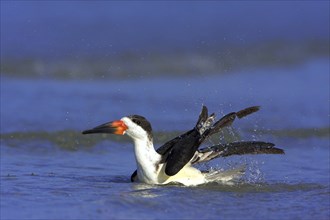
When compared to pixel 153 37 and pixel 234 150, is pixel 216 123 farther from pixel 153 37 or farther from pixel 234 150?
pixel 153 37

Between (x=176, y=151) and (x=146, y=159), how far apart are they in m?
0.31

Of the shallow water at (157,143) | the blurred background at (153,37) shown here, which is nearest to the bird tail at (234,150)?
the shallow water at (157,143)

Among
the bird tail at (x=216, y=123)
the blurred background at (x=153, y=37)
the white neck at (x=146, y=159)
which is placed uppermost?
the blurred background at (x=153, y=37)

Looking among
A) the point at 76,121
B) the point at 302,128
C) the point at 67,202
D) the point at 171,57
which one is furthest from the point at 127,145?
the point at 171,57

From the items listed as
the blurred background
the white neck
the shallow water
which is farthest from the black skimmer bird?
the blurred background

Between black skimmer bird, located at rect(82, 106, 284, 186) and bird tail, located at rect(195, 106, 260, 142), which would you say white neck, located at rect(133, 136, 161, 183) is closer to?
black skimmer bird, located at rect(82, 106, 284, 186)

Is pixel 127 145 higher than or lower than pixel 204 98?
lower

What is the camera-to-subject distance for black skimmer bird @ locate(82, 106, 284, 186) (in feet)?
28.5

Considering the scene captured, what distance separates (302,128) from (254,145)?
393 centimetres

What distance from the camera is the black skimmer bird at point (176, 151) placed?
8.70m

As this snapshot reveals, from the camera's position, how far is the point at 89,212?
25.7ft

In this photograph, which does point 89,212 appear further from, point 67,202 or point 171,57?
point 171,57

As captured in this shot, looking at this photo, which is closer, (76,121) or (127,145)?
(127,145)

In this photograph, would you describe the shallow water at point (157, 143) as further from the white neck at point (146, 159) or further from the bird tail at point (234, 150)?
the bird tail at point (234, 150)
